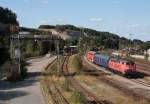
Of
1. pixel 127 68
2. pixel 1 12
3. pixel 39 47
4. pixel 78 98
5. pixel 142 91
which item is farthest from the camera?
pixel 1 12

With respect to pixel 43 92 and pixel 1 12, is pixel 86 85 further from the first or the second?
pixel 1 12

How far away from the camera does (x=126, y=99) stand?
3388 centimetres

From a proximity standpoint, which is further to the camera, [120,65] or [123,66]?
[120,65]

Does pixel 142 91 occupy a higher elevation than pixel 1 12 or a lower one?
lower

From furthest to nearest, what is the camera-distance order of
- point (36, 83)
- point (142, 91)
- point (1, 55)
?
1. point (1, 55)
2. point (36, 83)
3. point (142, 91)

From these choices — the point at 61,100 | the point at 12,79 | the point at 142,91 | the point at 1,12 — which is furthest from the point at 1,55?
the point at 1,12

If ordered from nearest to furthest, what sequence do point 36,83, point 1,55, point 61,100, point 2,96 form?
1. point 61,100
2. point 2,96
3. point 36,83
4. point 1,55

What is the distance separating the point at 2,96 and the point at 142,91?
13.9 meters

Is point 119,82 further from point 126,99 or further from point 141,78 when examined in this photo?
point 126,99

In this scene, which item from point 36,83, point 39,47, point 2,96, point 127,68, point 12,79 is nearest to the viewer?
point 2,96

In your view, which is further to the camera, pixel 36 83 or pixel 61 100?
pixel 36 83

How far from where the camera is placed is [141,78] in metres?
52.9

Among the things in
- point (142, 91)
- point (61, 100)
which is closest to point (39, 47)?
point (142, 91)

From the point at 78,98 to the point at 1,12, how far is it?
4951 inches
